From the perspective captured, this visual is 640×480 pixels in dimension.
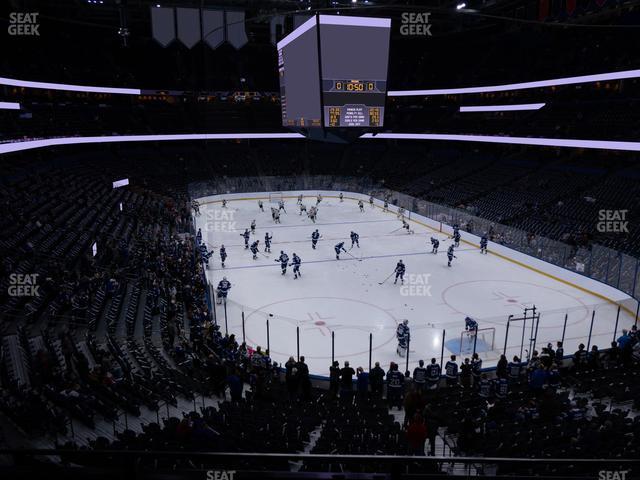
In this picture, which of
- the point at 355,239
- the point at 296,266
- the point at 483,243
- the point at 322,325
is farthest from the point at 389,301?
the point at 483,243

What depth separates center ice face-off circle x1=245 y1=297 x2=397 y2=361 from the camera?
46.0 ft

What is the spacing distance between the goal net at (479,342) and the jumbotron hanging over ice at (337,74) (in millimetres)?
10239

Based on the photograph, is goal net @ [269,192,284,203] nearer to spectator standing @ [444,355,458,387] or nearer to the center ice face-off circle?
the center ice face-off circle

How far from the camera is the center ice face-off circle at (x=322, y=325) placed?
46.0 feet

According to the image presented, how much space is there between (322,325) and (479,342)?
15.6 feet

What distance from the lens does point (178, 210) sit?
2981 cm

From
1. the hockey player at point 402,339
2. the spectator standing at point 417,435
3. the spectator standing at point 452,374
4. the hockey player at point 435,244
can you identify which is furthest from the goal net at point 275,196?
the spectator standing at point 417,435

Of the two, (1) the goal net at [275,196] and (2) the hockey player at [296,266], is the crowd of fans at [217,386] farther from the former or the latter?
(1) the goal net at [275,196]

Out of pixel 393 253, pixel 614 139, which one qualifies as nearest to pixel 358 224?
pixel 393 253

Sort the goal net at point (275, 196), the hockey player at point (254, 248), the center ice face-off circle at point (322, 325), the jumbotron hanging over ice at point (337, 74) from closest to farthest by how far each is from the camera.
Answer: the center ice face-off circle at point (322, 325), the jumbotron hanging over ice at point (337, 74), the hockey player at point (254, 248), the goal net at point (275, 196)

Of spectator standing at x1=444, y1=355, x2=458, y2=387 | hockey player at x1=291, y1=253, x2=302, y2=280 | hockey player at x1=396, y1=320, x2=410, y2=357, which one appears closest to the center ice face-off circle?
hockey player at x1=396, y1=320, x2=410, y2=357

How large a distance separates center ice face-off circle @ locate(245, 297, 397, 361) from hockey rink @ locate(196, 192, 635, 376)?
0.03 m

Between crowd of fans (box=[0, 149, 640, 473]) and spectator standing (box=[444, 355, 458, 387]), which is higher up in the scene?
crowd of fans (box=[0, 149, 640, 473])

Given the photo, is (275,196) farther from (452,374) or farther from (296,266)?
(452,374)
